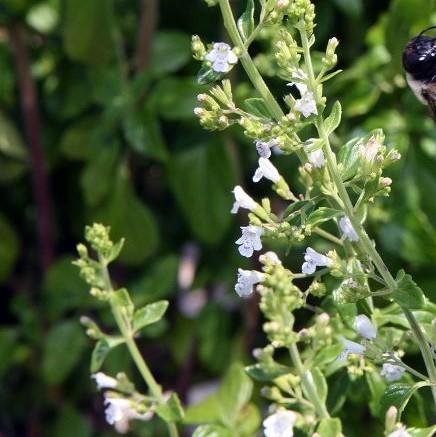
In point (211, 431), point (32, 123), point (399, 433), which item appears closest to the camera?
point (399, 433)

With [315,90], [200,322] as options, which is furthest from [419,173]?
[315,90]

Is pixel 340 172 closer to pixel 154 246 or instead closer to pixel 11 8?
pixel 154 246

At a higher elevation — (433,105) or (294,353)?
(433,105)

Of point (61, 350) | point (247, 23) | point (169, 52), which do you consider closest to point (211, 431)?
point (247, 23)

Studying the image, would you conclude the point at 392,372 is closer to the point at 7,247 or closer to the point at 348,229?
the point at 348,229

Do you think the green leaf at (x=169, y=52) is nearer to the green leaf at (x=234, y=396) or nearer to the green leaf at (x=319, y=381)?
the green leaf at (x=234, y=396)

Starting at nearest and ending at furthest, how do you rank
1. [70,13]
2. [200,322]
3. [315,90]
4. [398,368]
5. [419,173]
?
[315,90], [398,368], [419,173], [70,13], [200,322]

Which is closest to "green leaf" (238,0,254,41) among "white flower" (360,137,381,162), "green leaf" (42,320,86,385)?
"white flower" (360,137,381,162)
